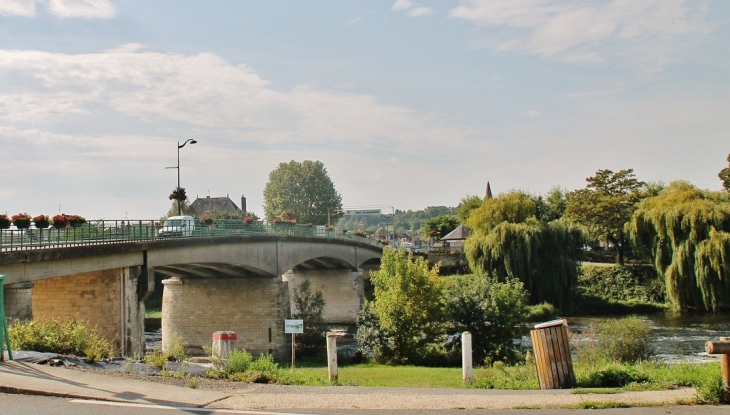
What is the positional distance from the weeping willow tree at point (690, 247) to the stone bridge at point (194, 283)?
23.5m

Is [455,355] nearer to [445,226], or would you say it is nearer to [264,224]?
[264,224]

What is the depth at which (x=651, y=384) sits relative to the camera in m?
11.8

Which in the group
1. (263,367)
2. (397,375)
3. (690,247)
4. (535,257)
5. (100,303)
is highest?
(690,247)

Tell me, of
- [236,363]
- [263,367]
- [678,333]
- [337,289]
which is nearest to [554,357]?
[263,367]

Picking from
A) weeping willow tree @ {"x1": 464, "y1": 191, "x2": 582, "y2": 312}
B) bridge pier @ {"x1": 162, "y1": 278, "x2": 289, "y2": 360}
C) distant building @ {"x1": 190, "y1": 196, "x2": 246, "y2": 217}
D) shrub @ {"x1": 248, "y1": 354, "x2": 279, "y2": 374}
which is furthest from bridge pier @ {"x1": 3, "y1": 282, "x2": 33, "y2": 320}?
distant building @ {"x1": 190, "y1": 196, "x2": 246, "y2": 217}

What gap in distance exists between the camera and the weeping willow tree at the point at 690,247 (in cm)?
4719

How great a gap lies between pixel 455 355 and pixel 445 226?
92441mm

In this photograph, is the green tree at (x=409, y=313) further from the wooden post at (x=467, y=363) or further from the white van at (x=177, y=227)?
the wooden post at (x=467, y=363)

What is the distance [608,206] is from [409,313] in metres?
46.0

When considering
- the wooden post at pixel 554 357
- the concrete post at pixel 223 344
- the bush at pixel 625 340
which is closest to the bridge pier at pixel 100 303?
the concrete post at pixel 223 344

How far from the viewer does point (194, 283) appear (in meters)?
45.3

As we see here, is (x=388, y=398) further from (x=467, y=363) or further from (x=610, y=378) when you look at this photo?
(x=467, y=363)

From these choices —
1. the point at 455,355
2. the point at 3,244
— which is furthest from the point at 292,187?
the point at 3,244

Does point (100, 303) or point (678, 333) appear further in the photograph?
point (678, 333)
